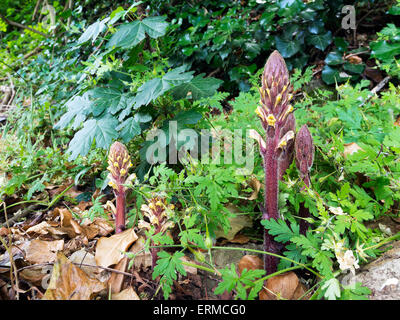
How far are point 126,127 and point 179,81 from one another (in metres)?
0.38

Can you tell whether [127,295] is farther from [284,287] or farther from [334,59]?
[334,59]

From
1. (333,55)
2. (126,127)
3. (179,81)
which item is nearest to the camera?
(179,81)

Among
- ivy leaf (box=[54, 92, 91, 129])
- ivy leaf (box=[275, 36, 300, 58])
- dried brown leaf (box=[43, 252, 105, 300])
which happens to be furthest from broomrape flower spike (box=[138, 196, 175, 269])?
ivy leaf (box=[275, 36, 300, 58])

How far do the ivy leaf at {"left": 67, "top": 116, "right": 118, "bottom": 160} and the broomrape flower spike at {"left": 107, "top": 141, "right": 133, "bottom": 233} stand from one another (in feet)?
0.68

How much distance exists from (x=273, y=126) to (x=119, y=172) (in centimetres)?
68

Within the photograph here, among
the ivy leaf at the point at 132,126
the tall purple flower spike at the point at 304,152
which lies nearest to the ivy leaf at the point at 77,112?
the ivy leaf at the point at 132,126

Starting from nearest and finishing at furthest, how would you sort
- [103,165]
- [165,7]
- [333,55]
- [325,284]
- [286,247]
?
1. [325,284]
2. [286,247]
3. [103,165]
4. [333,55]
5. [165,7]

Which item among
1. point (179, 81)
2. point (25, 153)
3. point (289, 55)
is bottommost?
point (25, 153)

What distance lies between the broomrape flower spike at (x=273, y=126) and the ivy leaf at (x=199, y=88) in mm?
512

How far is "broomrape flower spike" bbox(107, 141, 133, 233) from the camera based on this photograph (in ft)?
3.93

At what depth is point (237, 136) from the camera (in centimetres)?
153

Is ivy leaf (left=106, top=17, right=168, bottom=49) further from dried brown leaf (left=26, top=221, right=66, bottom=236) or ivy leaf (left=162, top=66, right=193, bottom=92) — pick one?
dried brown leaf (left=26, top=221, right=66, bottom=236)
